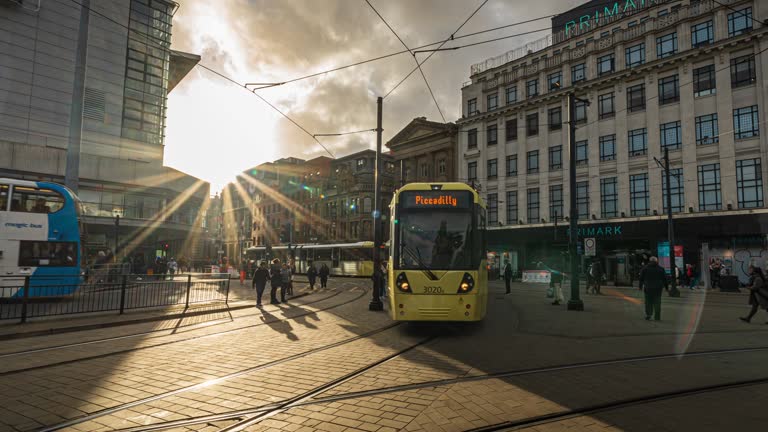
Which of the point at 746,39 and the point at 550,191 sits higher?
the point at 746,39

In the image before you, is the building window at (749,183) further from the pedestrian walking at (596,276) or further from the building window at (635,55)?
the pedestrian walking at (596,276)

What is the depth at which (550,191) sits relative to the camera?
37.8 metres

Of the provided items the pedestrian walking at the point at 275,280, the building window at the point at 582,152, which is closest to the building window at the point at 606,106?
the building window at the point at 582,152

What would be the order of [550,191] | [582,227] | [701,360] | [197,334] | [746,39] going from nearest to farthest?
[701,360]
[197,334]
[746,39]
[582,227]
[550,191]

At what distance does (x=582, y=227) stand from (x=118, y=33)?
153 feet

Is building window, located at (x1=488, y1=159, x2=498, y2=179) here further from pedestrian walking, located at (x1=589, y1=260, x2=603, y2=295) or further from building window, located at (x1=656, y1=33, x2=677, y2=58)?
pedestrian walking, located at (x1=589, y1=260, x2=603, y2=295)

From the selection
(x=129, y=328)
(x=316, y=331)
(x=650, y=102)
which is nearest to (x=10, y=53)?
(x=129, y=328)

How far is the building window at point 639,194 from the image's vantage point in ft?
105

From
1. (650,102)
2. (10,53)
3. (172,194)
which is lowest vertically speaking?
(172,194)

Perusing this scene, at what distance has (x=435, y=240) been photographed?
893 centimetres

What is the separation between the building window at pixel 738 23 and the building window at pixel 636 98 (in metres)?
Answer: 5.93

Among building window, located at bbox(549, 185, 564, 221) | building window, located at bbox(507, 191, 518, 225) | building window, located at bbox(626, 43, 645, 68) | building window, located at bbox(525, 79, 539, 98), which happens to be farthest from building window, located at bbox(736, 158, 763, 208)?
building window, located at bbox(525, 79, 539, 98)

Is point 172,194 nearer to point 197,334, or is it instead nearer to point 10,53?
point 10,53

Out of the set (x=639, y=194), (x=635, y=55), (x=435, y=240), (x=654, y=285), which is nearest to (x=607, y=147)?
(x=639, y=194)
